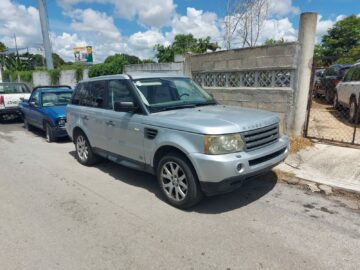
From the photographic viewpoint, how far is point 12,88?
12016 millimetres

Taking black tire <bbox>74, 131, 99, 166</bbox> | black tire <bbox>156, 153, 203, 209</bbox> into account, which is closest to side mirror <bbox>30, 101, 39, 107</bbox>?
black tire <bbox>74, 131, 99, 166</bbox>

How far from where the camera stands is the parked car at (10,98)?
11320 millimetres

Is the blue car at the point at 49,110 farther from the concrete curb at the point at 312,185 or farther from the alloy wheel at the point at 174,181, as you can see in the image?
the concrete curb at the point at 312,185

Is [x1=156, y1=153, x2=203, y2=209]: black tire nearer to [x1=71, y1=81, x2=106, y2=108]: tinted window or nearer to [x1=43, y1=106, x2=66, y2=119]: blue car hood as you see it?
[x1=71, y1=81, x2=106, y2=108]: tinted window

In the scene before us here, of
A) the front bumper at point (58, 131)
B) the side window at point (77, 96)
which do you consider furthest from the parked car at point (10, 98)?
the side window at point (77, 96)

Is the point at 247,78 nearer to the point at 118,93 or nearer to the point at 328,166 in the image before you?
the point at 328,166

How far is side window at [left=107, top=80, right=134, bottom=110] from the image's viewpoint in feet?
15.1

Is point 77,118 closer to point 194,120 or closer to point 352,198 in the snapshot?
point 194,120

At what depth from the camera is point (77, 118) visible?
6.00m

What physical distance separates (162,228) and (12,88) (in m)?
11.2

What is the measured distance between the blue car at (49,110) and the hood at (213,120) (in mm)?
4987

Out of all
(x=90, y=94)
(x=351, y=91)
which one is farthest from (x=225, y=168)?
(x=351, y=91)

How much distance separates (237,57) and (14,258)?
20.0 feet

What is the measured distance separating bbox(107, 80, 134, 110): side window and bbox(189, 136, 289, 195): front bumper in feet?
5.47
